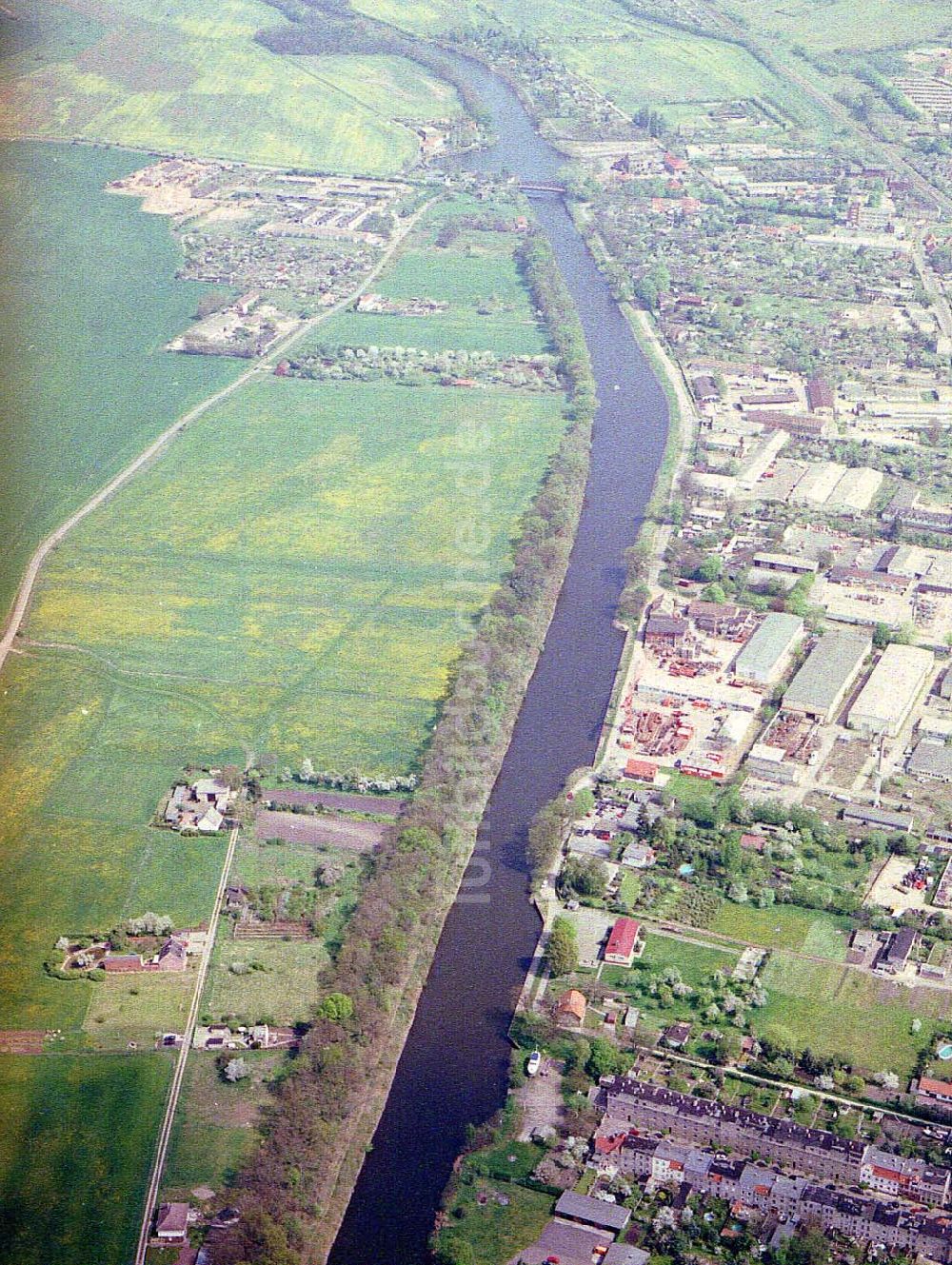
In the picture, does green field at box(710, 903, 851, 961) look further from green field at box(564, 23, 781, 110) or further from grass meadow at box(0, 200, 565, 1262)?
green field at box(564, 23, 781, 110)

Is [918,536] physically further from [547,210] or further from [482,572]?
[547,210]

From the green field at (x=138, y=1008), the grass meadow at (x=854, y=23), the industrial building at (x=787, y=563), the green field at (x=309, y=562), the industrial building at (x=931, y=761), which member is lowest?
the green field at (x=309, y=562)

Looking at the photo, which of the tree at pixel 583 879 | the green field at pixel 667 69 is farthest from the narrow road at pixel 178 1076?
the green field at pixel 667 69

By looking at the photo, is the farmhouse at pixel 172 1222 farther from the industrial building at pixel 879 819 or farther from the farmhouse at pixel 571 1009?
the industrial building at pixel 879 819

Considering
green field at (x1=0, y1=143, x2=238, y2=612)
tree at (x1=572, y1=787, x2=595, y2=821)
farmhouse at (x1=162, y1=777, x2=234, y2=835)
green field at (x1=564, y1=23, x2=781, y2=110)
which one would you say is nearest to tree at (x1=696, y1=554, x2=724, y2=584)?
tree at (x1=572, y1=787, x2=595, y2=821)

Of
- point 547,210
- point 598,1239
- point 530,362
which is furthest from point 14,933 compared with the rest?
point 547,210
